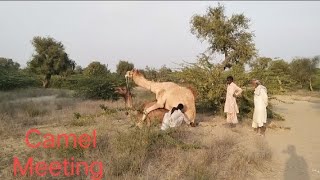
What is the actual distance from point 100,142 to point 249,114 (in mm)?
8486

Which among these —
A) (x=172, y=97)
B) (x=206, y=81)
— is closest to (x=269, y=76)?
(x=206, y=81)

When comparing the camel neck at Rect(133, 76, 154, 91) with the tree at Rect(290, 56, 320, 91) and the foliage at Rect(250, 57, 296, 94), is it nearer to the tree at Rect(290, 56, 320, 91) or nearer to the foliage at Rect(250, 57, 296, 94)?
the foliage at Rect(250, 57, 296, 94)

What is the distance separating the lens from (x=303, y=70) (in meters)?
47.1

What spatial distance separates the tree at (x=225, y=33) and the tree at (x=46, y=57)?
26.3 meters

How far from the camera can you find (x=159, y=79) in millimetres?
16953

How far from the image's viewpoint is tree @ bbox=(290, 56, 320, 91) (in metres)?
47.0

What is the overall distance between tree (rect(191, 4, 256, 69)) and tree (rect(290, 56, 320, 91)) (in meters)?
26.8

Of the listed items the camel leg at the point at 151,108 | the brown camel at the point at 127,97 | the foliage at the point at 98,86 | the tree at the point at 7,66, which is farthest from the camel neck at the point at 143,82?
the tree at the point at 7,66

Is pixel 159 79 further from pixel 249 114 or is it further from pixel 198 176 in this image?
pixel 198 176

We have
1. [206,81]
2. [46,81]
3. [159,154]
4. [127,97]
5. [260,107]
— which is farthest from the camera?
[46,81]

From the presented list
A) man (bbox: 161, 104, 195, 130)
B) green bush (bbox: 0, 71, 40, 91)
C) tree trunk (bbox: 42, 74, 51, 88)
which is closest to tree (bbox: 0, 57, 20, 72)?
green bush (bbox: 0, 71, 40, 91)

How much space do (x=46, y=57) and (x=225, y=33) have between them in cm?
2867

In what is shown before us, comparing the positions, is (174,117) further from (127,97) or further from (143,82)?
(143,82)

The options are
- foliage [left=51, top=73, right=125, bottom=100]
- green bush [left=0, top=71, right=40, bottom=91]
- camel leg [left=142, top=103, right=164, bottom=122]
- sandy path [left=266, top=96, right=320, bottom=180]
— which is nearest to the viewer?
sandy path [left=266, top=96, right=320, bottom=180]
